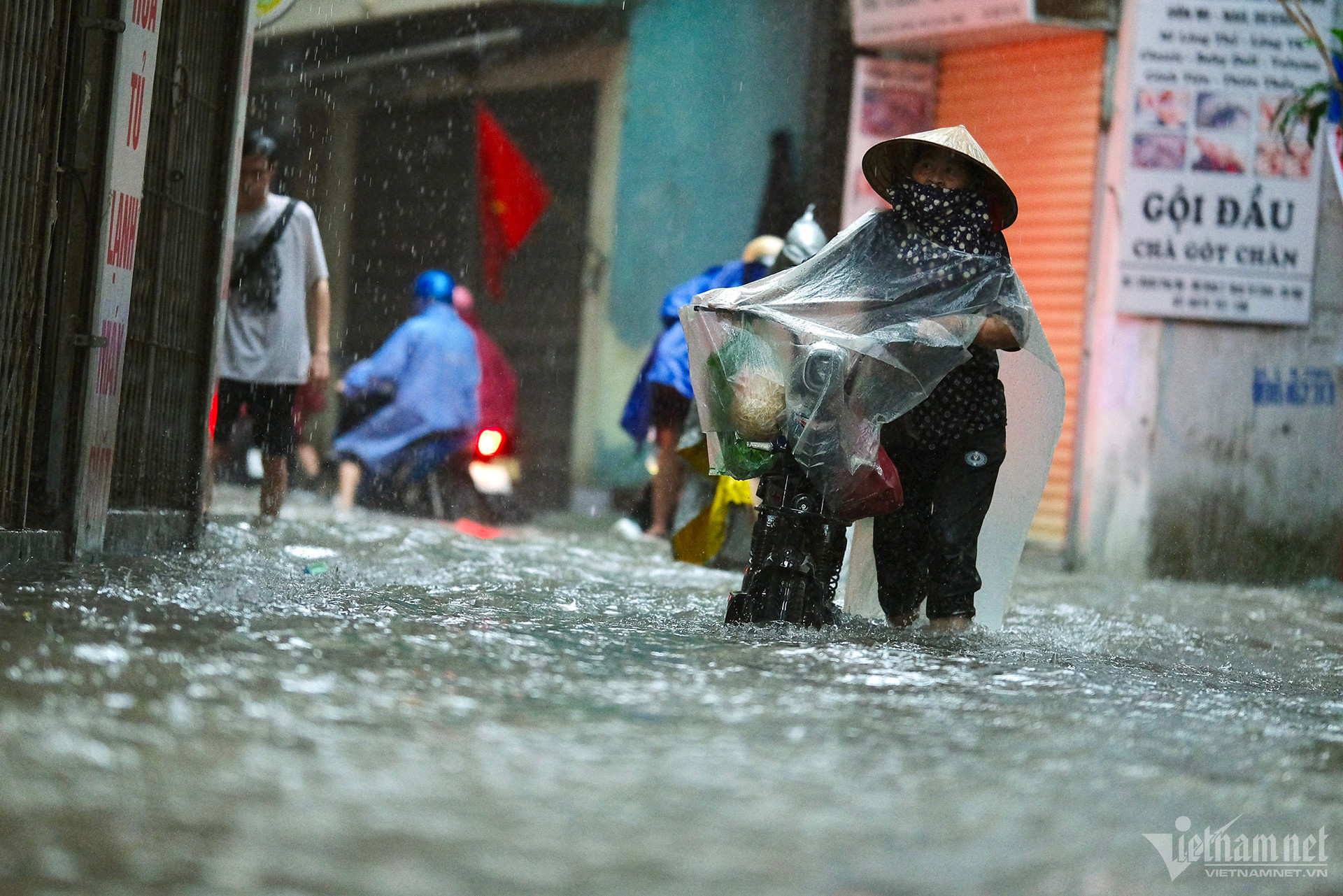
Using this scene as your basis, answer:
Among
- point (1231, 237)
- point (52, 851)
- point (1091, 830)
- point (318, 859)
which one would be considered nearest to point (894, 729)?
point (1091, 830)

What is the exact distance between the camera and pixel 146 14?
18.7ft

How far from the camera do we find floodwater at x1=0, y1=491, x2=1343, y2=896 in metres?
2.23

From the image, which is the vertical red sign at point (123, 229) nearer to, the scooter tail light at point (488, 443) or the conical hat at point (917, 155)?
the conical hat at point (917, 155)

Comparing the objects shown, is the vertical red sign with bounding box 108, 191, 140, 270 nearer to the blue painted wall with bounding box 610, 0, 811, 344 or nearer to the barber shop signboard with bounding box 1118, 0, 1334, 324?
the barber shop signboard with bounding box 1118, 0, 1334, 324

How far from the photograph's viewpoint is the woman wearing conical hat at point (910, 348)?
4922 millimetres

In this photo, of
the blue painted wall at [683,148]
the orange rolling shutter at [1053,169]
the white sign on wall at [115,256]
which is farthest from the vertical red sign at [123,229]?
the blue painted wall at [683,148]

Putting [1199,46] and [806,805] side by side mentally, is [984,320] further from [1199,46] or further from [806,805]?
[1199,46]

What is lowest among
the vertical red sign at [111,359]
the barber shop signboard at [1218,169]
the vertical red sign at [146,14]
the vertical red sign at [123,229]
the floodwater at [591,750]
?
the floodwater at [591,750]

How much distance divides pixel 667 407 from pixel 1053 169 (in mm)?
3359

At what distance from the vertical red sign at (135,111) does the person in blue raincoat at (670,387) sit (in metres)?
2.96

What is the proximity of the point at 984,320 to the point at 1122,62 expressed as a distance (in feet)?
18.9

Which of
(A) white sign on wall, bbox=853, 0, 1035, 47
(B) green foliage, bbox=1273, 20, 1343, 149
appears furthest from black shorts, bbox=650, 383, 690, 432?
(A) white sign on wall, bbox=853, 0, 1035, 47

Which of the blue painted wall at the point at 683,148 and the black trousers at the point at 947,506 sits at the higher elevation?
the blue painted wall at the point at 683,148

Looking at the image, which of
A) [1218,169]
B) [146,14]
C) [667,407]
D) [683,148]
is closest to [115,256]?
[146,14]
